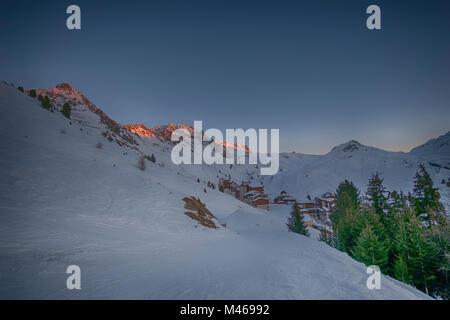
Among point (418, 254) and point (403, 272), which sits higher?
point (418, 254)

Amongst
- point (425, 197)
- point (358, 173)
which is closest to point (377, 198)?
point (425, 197)

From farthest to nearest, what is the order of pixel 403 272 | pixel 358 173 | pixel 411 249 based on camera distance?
1. pixel 358 173
2. pixel 411 249
3. pixel 403 272

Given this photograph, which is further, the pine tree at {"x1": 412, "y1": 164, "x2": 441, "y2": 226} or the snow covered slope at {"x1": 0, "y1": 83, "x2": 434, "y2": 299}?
the pine tree at {"x1": 412, "y1": 164, "x2": 441, "y2": 226}

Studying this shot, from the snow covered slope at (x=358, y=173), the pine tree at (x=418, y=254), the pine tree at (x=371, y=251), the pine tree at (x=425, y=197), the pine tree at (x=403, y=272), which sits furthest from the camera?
the snow covered slope at (x=358, y=173)

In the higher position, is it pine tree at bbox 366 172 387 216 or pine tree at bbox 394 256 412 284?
pine tree at bbox 366 172 387 216

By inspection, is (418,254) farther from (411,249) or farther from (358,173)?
(358,173)

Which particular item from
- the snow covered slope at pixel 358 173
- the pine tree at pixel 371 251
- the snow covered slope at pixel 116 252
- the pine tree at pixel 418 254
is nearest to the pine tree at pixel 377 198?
the pine tree at pixel 418 254

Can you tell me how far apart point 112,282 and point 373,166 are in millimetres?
162418

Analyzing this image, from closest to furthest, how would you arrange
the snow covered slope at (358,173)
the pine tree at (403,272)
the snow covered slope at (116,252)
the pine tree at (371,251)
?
the snow covered slope at (116,252), the pine tree at (403,272), the pine tree at (371,251), the snow covered slope at (358,173)

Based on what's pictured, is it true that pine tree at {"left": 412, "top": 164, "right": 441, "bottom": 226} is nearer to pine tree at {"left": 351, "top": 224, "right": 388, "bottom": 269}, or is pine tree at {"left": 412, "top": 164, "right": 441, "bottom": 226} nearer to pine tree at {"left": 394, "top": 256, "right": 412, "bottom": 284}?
pine tree at {"left": 351, "top": 224, "right": 388, "bottom": 269}

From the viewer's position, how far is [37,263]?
18.9 feet

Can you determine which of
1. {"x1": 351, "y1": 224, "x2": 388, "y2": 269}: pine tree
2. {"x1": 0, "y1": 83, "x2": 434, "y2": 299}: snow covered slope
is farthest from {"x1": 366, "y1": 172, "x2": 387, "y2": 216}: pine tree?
{"x1": 0, "y1": 83, "x2": 434, "y2": 299}: snow covered slope

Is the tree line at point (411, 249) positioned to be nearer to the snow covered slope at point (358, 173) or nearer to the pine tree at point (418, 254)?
the pine tree at point (418, 254)

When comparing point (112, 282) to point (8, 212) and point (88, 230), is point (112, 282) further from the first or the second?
point (8, 212)
